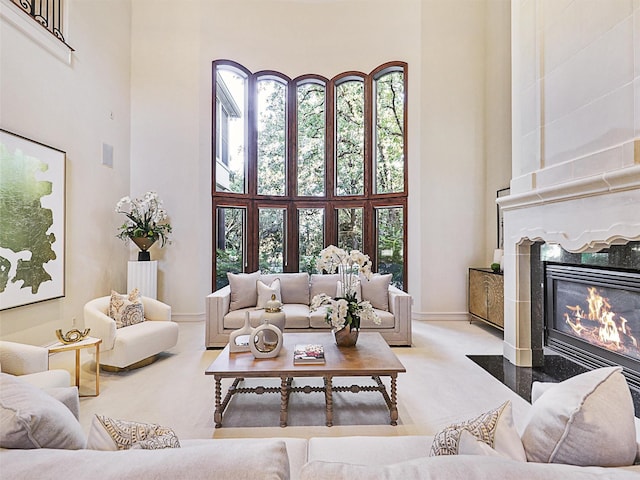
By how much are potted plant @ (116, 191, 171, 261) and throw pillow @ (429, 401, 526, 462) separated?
17.3 ft

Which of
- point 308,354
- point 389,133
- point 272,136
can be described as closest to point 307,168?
point 272,136

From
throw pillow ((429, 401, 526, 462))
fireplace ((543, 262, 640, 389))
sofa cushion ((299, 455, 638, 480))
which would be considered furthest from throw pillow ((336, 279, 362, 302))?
sofa cushion ((299, 455, 638, 480))

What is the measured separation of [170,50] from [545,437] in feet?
22.9

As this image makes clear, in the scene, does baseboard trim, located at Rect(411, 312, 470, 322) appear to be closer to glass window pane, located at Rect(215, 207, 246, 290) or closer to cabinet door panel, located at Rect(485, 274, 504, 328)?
cabinet door panel, located at Rect(485, 274, 504, 328)

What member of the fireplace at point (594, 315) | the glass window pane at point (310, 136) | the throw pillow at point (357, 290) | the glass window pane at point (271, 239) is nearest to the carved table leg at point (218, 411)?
the throw pillow at point (357, 290)

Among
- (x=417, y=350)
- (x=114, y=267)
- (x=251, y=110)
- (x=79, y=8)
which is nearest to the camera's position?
(x=417, y=350)

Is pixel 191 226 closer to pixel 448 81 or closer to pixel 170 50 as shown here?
pixel 170 50

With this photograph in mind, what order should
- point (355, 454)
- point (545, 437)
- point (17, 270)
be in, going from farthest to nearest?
point (17, 270) < point (355, 454) < point (545, 437)

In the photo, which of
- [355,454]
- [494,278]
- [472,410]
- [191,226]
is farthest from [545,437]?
[191,226]

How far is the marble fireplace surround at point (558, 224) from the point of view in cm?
255

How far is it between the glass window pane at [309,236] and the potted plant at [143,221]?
7.49 ft

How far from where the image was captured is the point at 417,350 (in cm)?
436

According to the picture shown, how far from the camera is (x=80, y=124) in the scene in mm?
4789

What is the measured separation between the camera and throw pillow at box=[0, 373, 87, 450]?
1016 millimetres
